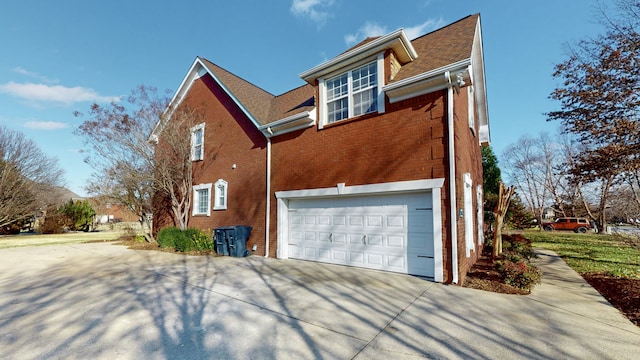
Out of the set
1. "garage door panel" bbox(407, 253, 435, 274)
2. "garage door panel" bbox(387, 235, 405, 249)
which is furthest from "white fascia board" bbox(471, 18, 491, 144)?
"garage door panel" bbox(407, 253, 435, 274)

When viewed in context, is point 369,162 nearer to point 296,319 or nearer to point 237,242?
point 296,319

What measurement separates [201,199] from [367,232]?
9.08m

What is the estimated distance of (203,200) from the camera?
46.1ft

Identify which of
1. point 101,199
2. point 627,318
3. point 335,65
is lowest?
point 627,318

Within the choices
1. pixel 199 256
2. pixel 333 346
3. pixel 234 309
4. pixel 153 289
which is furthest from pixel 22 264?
pixel 333 346

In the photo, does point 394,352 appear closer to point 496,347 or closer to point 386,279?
point 496,347

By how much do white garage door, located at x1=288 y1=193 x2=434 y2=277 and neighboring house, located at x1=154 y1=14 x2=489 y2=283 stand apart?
3cm

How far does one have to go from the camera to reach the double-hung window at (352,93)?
8695 mm

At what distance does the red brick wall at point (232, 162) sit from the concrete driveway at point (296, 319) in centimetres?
399

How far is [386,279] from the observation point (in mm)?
7223

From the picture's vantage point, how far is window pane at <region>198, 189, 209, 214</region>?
13.9m

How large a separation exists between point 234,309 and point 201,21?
1248cm

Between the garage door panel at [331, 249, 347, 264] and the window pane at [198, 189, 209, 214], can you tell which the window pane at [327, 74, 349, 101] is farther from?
the window pane at [198, 189, 209, 214]

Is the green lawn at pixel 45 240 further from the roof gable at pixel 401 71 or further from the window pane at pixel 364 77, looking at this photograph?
the window pane at pixel 364 77
